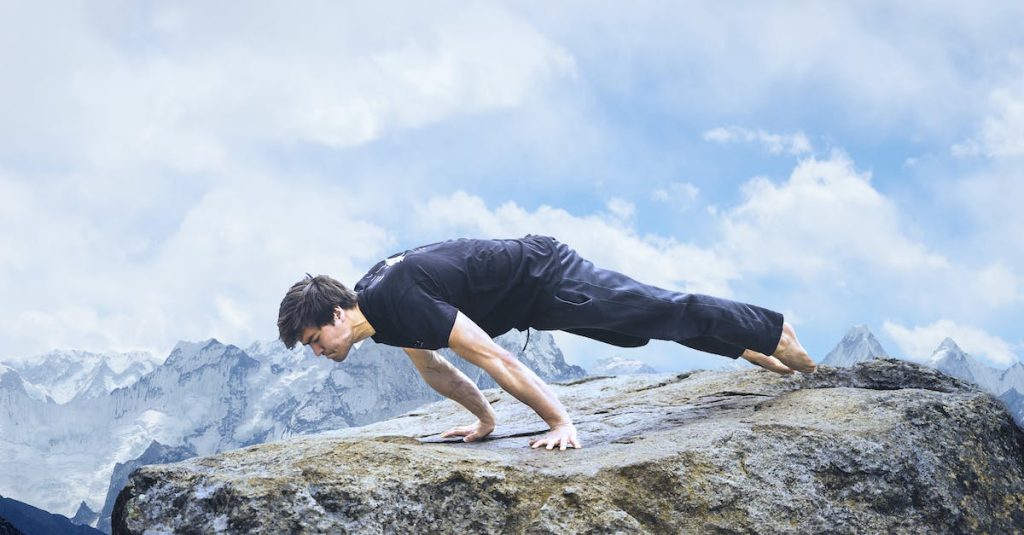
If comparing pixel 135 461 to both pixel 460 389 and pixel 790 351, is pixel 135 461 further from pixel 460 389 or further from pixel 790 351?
pixel 790 351

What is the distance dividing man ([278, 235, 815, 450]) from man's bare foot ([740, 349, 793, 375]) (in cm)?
1

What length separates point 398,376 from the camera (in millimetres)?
116312

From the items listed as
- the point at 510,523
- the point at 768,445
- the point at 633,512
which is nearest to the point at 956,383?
the point at 768,445

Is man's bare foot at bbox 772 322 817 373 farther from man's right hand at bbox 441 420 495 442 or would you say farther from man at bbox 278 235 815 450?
man's right hand at bbox 441 420 495 442

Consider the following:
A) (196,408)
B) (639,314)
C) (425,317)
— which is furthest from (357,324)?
(196,408)

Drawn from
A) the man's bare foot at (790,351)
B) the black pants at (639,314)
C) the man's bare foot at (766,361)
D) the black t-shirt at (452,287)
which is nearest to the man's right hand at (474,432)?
the black t-shirt at (452,287)

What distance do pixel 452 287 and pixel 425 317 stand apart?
0.37 metres

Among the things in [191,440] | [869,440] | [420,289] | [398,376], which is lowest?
[869,440]

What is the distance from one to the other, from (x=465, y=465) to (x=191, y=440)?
422 feet

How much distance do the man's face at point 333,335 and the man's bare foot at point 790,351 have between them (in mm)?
3006

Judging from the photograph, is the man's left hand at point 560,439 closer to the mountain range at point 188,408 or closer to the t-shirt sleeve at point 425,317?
the t-shirt sleeve at point 425,317

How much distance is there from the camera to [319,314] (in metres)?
5.14

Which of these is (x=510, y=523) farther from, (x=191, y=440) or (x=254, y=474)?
(x=191, y=440)

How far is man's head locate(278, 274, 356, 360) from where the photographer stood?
5.16 m
